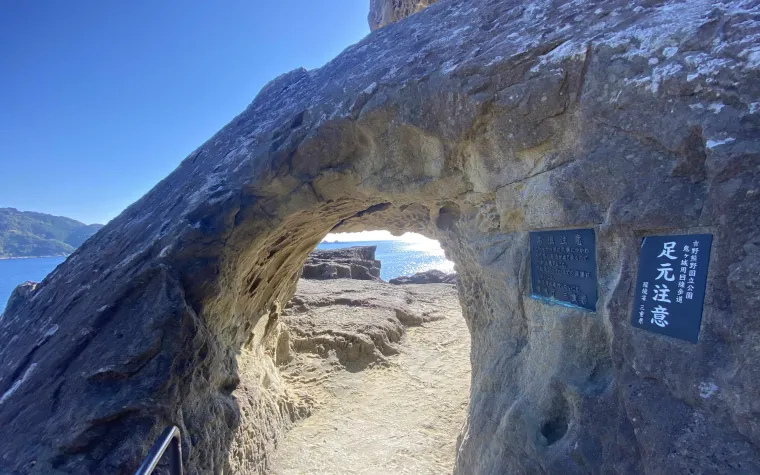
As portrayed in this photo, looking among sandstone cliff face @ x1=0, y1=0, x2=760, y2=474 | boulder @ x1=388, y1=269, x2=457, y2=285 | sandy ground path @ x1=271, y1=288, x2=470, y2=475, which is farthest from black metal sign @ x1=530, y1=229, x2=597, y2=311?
boulder @ x1=388, y1=269, x2=457, y2=285

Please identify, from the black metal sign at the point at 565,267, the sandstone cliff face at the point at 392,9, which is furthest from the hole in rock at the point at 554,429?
the sandstone cliff face at the point at 392,9

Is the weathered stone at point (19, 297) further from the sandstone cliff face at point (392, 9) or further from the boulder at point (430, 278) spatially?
the boulder at point (430, 278)

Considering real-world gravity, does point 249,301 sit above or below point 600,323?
below

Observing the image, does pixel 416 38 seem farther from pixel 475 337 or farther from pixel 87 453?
pixel 87 453

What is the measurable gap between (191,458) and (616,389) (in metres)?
3.82

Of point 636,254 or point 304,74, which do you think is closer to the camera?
point 636,254

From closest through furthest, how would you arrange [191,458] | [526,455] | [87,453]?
[526,455] < [87,453] < [191,458]

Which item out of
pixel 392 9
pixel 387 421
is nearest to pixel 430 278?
pixel 392 9

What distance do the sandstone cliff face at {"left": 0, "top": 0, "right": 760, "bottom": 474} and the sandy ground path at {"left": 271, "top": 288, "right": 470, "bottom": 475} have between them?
2.29 feet

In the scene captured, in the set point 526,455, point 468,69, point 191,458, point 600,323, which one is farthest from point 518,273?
point 191,458

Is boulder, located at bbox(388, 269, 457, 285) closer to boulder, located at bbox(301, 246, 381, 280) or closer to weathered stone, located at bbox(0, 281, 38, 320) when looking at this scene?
boulder, located at bbox(301, 246, 381, 280)

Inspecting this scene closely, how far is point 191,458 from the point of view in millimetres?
3914

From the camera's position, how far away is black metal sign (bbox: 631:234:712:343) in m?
1.97

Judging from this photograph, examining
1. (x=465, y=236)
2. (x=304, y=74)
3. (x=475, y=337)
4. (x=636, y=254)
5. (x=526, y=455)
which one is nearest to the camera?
(x=636, y=254)
